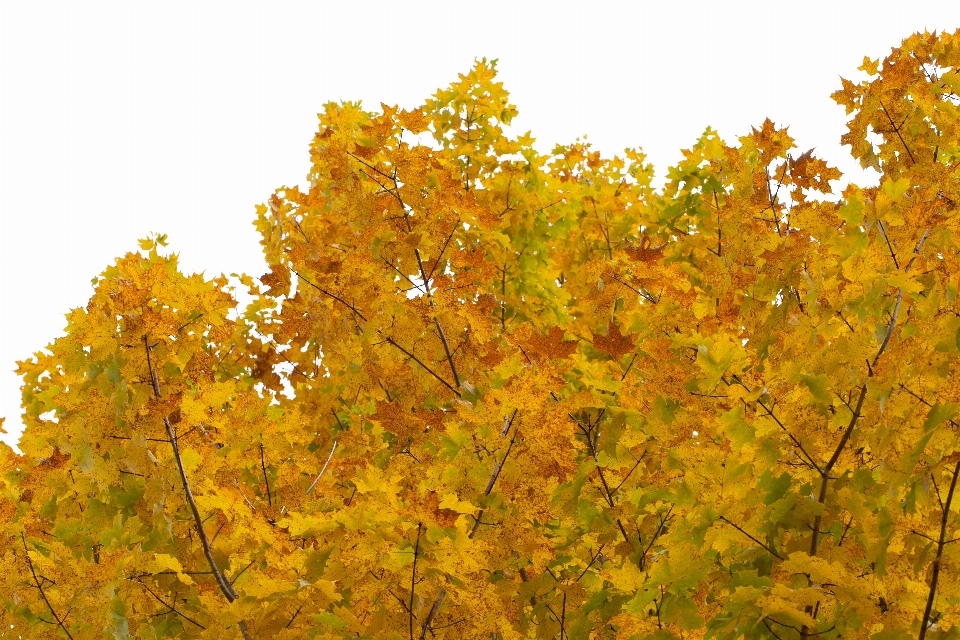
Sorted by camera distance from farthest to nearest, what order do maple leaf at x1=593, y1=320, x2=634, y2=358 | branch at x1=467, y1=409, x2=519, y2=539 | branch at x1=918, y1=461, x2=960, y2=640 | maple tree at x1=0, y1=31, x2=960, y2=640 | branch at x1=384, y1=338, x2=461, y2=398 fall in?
1. branch at x1=384, y1=338, x2=461, y2=398
2. maple leaf at x1=593, y1=320, x2=634, y2=358
3. branch at x1=467, y1=409, x2=519, y2=539
4. maple tree at x1=0, y1=31, x2=960, y2=640
5. branch at x1=918, y1=461, x2=960, y2=640

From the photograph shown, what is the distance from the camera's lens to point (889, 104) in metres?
3.83

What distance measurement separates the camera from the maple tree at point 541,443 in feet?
6.66

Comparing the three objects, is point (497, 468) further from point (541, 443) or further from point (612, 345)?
point (612, 345)

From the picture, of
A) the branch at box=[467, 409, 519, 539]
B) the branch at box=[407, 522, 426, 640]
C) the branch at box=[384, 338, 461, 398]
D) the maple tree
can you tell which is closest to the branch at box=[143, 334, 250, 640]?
the maple tree

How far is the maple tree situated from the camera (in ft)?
6.66

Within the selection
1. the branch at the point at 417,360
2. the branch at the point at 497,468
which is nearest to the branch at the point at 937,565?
the branch at the point at 497,468

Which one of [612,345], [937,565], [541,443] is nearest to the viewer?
[937,565]

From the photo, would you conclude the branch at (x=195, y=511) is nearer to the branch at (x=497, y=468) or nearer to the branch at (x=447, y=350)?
the branch at (x=497, y=468)

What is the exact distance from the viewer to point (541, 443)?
2.46 m

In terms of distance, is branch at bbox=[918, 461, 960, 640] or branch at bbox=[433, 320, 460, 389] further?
branch at bbox=[433, 320, 460, 389]

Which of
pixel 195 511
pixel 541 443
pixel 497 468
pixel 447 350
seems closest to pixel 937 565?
pixel 541 443

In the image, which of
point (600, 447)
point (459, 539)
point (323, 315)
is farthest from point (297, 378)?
point (459, 539)

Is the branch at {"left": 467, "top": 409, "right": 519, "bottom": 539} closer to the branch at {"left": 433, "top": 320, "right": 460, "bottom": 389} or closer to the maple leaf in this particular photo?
the maple leaf

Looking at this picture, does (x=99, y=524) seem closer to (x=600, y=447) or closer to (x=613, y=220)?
(x=600, y=447)
